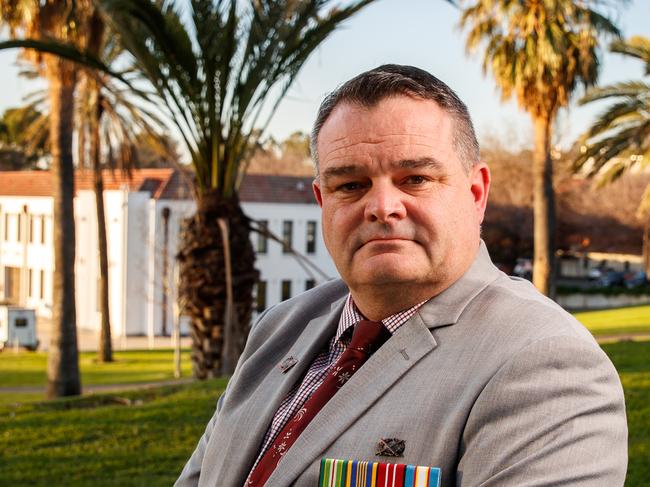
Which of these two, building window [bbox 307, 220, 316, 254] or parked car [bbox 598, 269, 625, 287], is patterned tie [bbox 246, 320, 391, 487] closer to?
building window [bbox 307, 220, 316, 254]

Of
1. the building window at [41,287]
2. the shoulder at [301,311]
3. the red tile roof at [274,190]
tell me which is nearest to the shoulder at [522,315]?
the shoulder at [301,311]

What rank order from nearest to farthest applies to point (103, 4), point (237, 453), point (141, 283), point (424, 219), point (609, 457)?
point (609, 457), point (424, 219), point (237, 453), point (103, 4), point (141, 283)

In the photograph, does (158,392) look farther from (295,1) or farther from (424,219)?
(424,219)

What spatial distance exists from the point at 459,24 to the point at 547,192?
178 inches

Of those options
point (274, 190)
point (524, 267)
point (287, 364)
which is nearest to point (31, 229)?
point (274, 190)

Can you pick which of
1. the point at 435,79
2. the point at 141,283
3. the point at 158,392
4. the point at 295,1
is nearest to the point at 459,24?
the point at 295,1

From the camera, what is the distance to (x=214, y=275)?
10.4 meters

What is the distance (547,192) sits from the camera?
20.9 metres

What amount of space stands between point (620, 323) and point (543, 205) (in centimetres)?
801

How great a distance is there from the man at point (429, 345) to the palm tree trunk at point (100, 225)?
21154 millimetres

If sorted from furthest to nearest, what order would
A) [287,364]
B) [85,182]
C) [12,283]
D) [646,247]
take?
[646,247] < [12,283] < [85,182] < [287,364]

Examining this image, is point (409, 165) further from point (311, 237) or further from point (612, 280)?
point (612, 280)

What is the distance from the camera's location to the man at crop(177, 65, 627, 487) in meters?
1.78

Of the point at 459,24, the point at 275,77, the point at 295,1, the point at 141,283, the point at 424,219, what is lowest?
the point at 141,283
